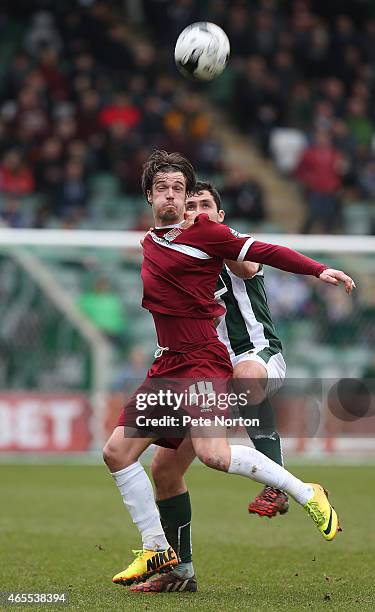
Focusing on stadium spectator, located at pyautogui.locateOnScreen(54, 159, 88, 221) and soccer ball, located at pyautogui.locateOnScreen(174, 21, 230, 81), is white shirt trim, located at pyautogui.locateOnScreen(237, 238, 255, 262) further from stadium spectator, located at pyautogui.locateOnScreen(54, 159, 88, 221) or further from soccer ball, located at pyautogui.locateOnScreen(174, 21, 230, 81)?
stadium spectator, located at pyautogui.locateOnScreen(54, 159, 88, 221)

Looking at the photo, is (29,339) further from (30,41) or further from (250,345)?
(250,345)

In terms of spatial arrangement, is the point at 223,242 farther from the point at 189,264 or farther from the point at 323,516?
the point at 323,516

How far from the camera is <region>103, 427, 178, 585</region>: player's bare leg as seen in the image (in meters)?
6.05

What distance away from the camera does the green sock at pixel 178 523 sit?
6367 millimetres

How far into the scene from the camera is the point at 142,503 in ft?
20.0

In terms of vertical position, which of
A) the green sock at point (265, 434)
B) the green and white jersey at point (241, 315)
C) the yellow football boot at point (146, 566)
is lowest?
the yellow football boot at point (146, 566)

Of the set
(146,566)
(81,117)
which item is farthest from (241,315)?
(81,117)

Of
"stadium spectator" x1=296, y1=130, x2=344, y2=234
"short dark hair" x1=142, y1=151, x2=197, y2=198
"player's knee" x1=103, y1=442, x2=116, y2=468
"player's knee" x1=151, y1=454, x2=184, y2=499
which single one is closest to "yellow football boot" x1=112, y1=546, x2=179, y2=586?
"player's knee" x1=151, y1=454, x2=184, y2=499

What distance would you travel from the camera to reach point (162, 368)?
20.1ft

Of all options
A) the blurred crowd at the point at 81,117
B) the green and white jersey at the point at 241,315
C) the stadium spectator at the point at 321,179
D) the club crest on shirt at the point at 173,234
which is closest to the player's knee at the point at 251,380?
the green and white jersey at the point at 241,315

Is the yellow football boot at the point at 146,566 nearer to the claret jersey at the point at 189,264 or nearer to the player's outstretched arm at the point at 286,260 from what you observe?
the claret jersey at the point at 189,264

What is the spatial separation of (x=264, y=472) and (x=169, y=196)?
1433mm

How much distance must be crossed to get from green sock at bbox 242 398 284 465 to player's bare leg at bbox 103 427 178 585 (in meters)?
0.79

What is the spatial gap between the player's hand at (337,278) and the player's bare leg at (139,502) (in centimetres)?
120
